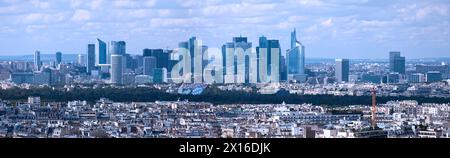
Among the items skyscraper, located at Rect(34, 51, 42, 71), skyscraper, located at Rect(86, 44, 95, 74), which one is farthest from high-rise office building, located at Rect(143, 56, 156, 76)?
skyscraper, located at Rect(34, 51, 42, 71)

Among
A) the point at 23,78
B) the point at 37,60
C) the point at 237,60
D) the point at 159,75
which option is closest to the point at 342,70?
the point at 237,60

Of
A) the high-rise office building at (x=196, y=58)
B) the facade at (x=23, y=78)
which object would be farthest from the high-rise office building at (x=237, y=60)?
the facade at (x=23, y=78)

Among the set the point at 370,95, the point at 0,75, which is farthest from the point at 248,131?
the point at 0,75

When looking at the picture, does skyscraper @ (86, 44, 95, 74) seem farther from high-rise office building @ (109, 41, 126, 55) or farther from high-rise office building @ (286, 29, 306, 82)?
high-rise office building @ (286, 29, 306, 82)

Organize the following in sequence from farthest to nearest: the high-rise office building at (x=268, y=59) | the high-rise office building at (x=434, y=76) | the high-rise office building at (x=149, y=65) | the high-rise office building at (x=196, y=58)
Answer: the high-rise office building at (x=434, y=76) < the high-rise office building at (x=149, y=65) < the high-rise office building at (x=268, y=59) < the high-rise office building at (x=196, y=58)

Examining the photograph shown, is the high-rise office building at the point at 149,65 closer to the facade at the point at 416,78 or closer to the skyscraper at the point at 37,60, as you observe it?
the skyscraper at the point at 37,60

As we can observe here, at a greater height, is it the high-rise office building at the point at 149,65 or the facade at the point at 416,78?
the high-rise office building at the point at 149,65

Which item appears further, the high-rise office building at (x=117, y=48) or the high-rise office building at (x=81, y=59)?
the high-rise office building at (x=81, y=59)
